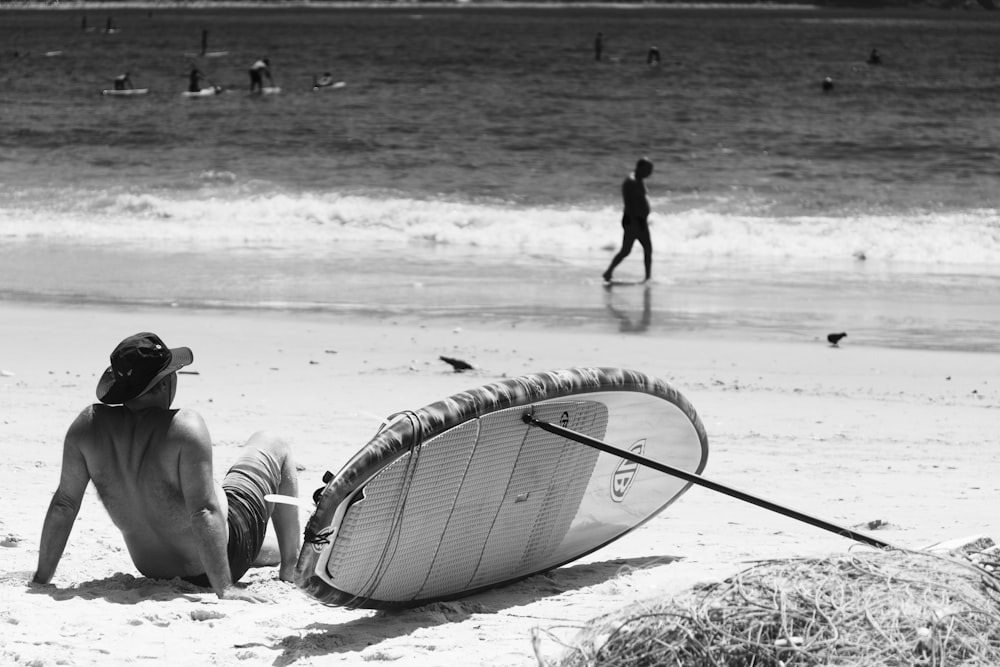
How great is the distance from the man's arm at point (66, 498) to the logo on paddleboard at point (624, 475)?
185cm

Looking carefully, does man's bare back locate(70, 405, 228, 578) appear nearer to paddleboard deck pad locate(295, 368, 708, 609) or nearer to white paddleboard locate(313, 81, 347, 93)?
paddleboard deck pad locate(295, 368, 708, 609)

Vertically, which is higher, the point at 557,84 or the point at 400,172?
the point at 557,84

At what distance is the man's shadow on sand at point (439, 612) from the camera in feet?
12.1

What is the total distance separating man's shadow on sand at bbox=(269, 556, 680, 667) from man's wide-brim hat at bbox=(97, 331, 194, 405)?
886 mm

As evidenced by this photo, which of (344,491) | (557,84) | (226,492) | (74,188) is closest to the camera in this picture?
(344,491)

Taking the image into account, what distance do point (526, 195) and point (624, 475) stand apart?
14511mm

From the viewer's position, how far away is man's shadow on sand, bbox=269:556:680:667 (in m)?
3.70

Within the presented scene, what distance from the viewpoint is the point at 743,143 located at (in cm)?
2452

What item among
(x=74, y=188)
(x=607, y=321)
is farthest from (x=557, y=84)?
(x=607, y=321)

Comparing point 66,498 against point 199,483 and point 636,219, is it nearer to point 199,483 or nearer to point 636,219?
point 199,483

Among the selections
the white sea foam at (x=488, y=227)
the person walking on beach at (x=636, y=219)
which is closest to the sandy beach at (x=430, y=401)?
the person walking on beach at (x=636, y=219)

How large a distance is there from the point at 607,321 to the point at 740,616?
7.52m

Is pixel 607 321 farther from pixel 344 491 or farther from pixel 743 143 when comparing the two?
pixel 743 143

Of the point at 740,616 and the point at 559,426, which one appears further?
the point at 559,426
